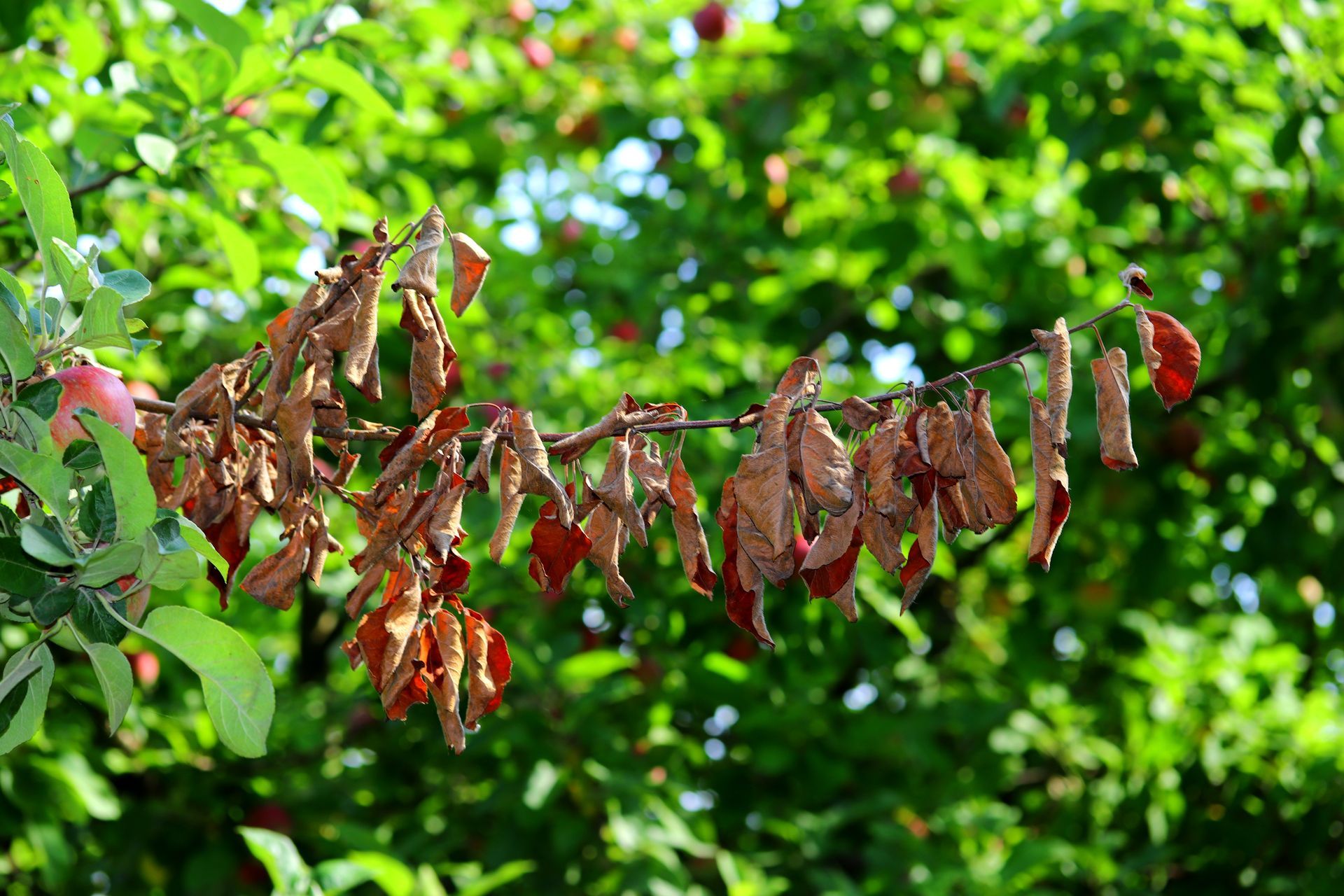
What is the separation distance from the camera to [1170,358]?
110 cm

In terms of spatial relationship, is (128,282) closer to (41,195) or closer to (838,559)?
(41,195)

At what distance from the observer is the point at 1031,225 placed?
370 cm

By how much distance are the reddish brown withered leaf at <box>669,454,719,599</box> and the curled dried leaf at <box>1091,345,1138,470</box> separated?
0.34 metres

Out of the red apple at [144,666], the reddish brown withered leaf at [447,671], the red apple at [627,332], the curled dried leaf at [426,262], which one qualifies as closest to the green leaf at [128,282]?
the curled dried leaf at [426,262]

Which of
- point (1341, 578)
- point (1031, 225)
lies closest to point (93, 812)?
point (1031, 225)

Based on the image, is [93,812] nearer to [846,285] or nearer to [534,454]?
[534,454]

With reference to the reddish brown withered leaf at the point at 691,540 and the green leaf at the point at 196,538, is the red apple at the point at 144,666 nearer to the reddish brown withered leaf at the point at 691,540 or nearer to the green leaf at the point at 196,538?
the green leaf at the point at 196,538

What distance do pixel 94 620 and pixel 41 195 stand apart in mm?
378

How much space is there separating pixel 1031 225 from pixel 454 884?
Answer: 236 centimetres

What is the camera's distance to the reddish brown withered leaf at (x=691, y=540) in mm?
1107

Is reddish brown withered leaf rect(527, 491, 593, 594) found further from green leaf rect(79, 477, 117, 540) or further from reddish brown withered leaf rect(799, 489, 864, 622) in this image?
green leaf rect(79, 477, 117, 540)

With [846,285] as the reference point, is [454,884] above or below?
below

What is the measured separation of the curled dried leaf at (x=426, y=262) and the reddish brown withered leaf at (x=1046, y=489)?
504 mm

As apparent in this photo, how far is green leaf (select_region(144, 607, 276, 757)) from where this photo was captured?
107 centimetres
